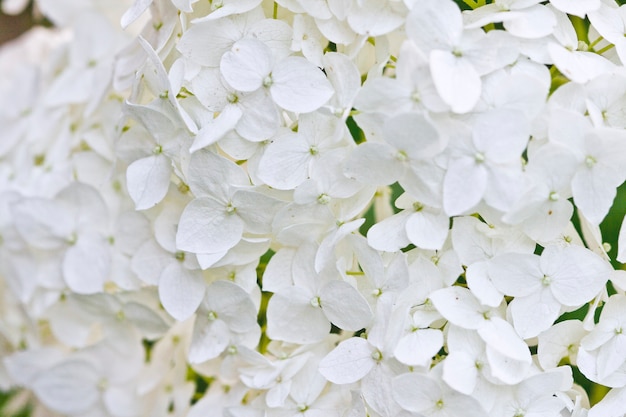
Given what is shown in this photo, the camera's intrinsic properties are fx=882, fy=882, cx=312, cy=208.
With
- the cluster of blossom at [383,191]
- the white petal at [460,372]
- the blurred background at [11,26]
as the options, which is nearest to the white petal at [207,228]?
the cluster of blossom at [383,191]

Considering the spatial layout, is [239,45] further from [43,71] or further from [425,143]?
[43,71]

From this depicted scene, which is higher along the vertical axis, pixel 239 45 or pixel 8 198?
pixel 239 45

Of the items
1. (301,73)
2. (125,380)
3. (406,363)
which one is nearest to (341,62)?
(301,73)

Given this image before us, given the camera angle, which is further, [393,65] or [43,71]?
[43,71]

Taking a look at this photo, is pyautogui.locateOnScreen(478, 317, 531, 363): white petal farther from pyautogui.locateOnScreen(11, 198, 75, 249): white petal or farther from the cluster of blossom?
pyautogui.locateOnScreen(11, 198, 75, 249): white petal

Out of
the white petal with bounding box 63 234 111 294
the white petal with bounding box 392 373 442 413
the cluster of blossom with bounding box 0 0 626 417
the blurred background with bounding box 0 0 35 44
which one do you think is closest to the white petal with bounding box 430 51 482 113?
the cluster of blossom with bounding box 0 0 626 417

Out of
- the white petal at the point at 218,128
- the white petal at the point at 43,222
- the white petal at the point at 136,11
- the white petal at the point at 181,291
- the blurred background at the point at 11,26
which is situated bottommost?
the blurred background at the point at 11,26

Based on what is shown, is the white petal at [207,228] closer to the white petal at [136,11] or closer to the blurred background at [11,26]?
the white petal at [136,11]

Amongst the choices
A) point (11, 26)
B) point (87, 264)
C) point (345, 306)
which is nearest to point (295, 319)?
point (345, 306)
